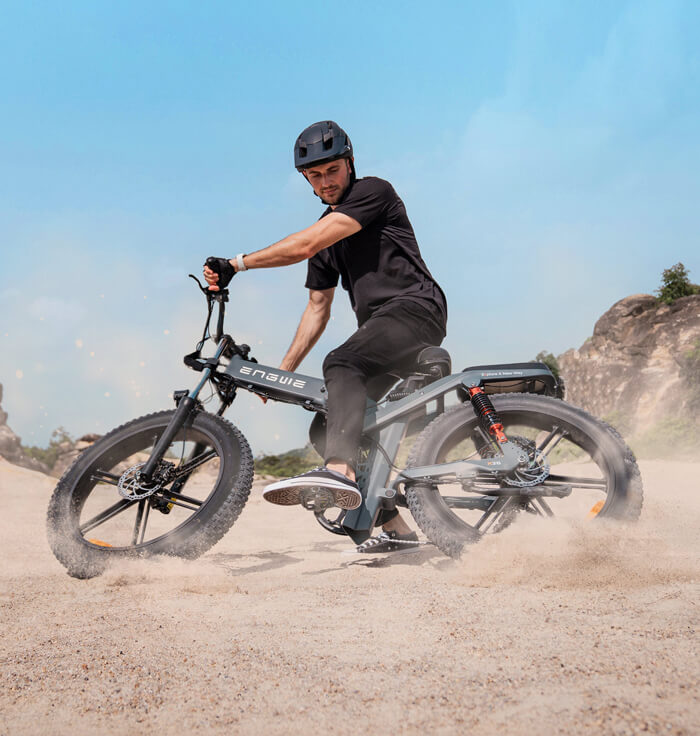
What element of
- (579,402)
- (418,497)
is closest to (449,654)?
(418,497)

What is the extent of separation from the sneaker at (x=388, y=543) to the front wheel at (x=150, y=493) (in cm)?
74

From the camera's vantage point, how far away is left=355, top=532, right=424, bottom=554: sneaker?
3.25 meters

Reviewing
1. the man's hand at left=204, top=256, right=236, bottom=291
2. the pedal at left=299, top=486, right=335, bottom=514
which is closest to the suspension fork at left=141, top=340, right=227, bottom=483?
the man's hand at left=204, top=256, right=236, bottom=291

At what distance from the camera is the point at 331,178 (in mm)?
3494

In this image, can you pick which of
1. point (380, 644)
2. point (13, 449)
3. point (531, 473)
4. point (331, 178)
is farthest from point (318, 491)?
point (13, 449)

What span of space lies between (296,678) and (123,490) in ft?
7.12

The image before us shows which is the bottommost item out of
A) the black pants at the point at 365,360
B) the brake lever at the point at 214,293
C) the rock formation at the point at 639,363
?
the black pants at the point at 365,360

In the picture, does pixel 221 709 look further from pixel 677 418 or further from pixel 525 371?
pixel 677 418

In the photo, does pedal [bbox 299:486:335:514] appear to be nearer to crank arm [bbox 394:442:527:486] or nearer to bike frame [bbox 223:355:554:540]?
bike frame [bbox 223:355:554:540]

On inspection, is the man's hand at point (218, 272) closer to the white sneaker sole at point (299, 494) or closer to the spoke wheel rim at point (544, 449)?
the white sneaker sole at point (299, 494)

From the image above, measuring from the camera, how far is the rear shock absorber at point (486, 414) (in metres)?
2.95

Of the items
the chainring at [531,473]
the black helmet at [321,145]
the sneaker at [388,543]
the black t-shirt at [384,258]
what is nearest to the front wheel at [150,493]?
the sneaker at [388,543]

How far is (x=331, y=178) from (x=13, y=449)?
1393cm

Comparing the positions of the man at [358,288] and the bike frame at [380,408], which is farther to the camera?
the man at [358,288]
